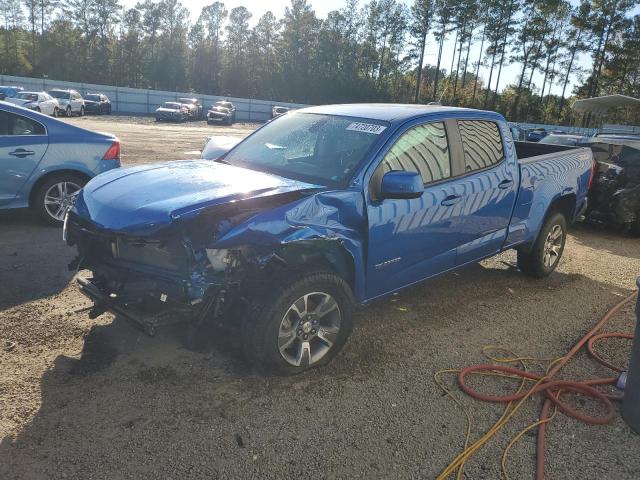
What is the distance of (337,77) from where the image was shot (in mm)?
73875

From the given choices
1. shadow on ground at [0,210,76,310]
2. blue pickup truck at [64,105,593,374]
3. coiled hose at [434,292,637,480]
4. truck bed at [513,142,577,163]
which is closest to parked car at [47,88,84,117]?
shadow on ground at [0,210,76,310]

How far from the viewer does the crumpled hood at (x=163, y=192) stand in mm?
3150

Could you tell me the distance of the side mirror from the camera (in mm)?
3572

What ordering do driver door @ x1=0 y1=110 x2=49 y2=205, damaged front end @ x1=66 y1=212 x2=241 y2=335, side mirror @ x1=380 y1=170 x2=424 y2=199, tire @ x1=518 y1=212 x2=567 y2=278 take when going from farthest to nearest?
1. driver door @ x1=0 y1=110 x2=49 y2=205
2. tire @ x1=518 y1=212 x2=567 y2=278
3. side mirror @ x1=380 y1=170 x2=424 y2=199
4. damaged front end @ x1=66 y1=212 x2=241 y2=335

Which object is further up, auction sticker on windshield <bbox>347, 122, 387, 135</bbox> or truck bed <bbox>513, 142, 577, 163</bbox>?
auction sticker on windshield <bbox>347, 122, 387, 135</bbox>

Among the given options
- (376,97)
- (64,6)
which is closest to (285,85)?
(376,97)

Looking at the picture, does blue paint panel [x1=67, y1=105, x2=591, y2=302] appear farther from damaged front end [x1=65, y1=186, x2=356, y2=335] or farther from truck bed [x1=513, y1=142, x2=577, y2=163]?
truck bed [x1=513, y1=142, x2=577, y2=163]

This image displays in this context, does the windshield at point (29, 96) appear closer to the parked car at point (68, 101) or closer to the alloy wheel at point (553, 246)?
the parked car at point (68, 101)

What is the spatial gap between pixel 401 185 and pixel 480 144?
160 centimetres

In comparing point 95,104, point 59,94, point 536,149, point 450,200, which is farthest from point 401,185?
point 95,104

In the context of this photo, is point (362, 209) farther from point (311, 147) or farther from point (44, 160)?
point (44, 160)

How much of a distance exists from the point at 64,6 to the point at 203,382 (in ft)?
275

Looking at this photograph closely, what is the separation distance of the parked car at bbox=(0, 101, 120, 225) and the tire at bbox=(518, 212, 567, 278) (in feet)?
17.5

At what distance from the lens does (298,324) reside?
3451 mm
